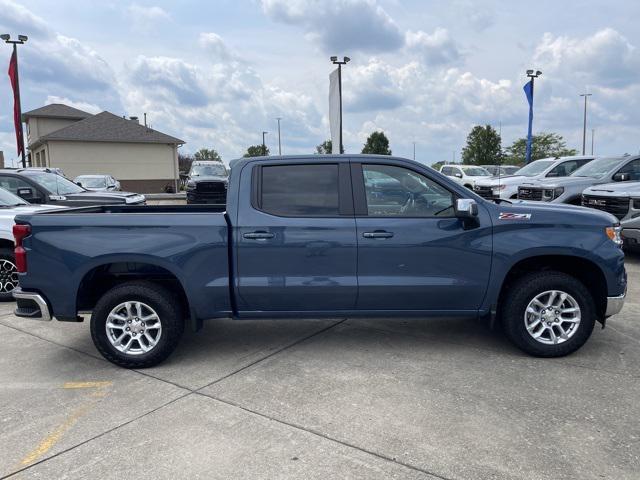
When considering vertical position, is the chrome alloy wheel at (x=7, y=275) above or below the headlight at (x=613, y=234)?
below

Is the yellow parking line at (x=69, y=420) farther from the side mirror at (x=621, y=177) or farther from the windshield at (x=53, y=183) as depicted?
the side mirror at (x=621, y=177)

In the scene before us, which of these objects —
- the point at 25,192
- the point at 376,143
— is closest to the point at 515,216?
the point at 25,192

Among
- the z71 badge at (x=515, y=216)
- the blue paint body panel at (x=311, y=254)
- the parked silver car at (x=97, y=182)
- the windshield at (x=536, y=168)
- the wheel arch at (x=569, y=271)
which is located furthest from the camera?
the parked silver car at (x=97, y=182)

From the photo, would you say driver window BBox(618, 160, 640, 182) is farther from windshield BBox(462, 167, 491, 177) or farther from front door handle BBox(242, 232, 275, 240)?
windshield BBox(462, 167, 491, 177)

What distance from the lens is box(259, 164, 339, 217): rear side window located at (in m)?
4.54

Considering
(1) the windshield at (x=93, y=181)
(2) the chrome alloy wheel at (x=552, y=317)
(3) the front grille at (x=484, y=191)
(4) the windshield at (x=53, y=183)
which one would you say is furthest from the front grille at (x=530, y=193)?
(1) the windshield at (x=93, y=181)

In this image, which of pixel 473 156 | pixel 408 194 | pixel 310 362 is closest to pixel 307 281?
pixel 310 362

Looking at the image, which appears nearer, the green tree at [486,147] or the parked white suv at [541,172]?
the parked white suv at [541,172]

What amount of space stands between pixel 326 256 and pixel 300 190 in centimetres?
63

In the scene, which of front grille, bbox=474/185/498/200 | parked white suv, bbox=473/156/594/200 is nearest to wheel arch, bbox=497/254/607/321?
parked white suv, bbox=473/156/594/200

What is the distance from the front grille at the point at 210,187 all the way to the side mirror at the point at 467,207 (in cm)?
1524

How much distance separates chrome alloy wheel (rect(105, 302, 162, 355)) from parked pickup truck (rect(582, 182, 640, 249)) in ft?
24.8

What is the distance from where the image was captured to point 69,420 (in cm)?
364

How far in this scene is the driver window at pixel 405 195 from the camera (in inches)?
179
